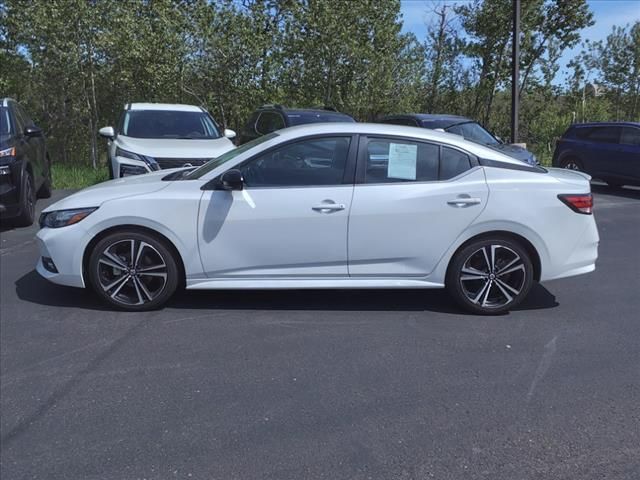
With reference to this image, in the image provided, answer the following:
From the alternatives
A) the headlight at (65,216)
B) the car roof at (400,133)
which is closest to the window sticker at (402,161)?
the car roof at (400,133)

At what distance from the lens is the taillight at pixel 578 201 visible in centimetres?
504

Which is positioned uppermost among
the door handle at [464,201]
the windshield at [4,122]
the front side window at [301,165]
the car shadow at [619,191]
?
the windshield at [4,122]

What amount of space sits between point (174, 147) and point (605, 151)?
8935 mm

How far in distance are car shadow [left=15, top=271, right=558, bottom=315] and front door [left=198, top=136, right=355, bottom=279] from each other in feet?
1.26

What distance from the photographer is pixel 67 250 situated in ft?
16.1

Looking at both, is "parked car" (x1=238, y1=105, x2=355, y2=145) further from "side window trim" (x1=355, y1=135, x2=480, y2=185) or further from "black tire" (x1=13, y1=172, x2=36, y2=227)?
"side window trim" (x1=355, y1=135, x2=480, y2=185)

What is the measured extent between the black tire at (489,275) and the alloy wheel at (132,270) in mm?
2353

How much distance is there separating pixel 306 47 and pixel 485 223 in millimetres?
13881

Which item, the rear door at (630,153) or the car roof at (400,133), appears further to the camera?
the rear door at (630,153)

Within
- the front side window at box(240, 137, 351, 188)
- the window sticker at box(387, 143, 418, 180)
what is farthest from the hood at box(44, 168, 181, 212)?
the window sticker at box(387, 143, 418, 180)

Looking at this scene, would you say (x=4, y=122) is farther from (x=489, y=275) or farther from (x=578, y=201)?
(x=578, y=201)

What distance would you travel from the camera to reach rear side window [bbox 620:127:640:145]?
12.4 meters

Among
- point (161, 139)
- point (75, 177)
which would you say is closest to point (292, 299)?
point (161, 139)

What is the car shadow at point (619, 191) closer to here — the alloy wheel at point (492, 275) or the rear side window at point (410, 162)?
the alloy wheel at point (492, 275)
